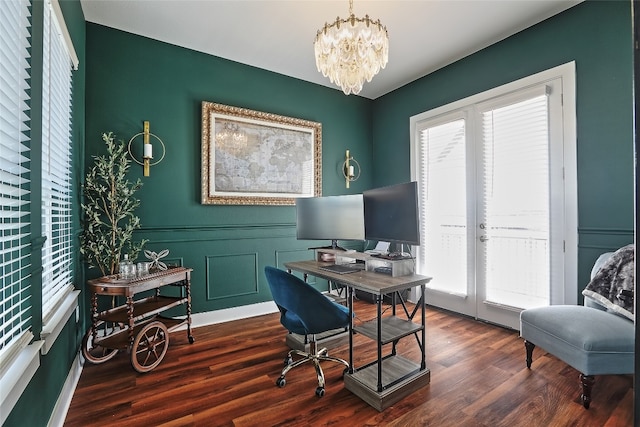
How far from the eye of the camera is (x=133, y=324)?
2297 mm

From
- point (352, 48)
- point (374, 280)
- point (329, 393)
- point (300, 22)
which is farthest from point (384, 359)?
point (300, 22)

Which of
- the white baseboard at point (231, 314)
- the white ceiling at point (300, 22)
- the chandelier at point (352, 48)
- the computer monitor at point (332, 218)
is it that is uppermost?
the white ceiling at point (300, 22)

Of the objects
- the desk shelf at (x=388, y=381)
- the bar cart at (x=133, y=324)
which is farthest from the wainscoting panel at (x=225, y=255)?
the desk shelf at (x=388, y=381)

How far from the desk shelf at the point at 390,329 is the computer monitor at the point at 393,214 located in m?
0.56

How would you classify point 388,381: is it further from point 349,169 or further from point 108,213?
point 349,169

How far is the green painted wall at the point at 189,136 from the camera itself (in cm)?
290

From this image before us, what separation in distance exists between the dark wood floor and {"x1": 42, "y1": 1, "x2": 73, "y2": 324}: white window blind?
737 millimetres

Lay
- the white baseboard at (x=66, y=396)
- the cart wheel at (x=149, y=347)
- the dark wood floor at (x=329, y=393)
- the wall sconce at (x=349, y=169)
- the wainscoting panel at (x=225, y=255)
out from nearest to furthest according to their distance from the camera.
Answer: the white baseboard at (x=66, y=396) < the dark wood floor at (x=329, y=393) < the cart wheel at (x=149, y=347) < the wainscoting panel at (x=225, y=255) < the wall sconce at (x=349, y=169)

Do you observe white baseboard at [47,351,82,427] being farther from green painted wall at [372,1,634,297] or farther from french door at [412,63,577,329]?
green painted wall at [372,1,634,297]

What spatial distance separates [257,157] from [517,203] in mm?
2733

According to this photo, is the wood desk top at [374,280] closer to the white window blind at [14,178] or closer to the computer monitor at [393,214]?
the computer monitor at [393,214]

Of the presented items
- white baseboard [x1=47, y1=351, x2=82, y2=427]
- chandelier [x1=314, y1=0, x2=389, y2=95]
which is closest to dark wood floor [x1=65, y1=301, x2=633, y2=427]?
A: white baseboard [x1=47, y1=351, x2=82, y2=427]

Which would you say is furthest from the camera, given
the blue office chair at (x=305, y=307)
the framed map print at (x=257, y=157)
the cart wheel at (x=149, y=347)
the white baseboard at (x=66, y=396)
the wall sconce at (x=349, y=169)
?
the wall sconce at (x=349, y=169)

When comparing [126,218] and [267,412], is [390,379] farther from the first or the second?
[126,218]
